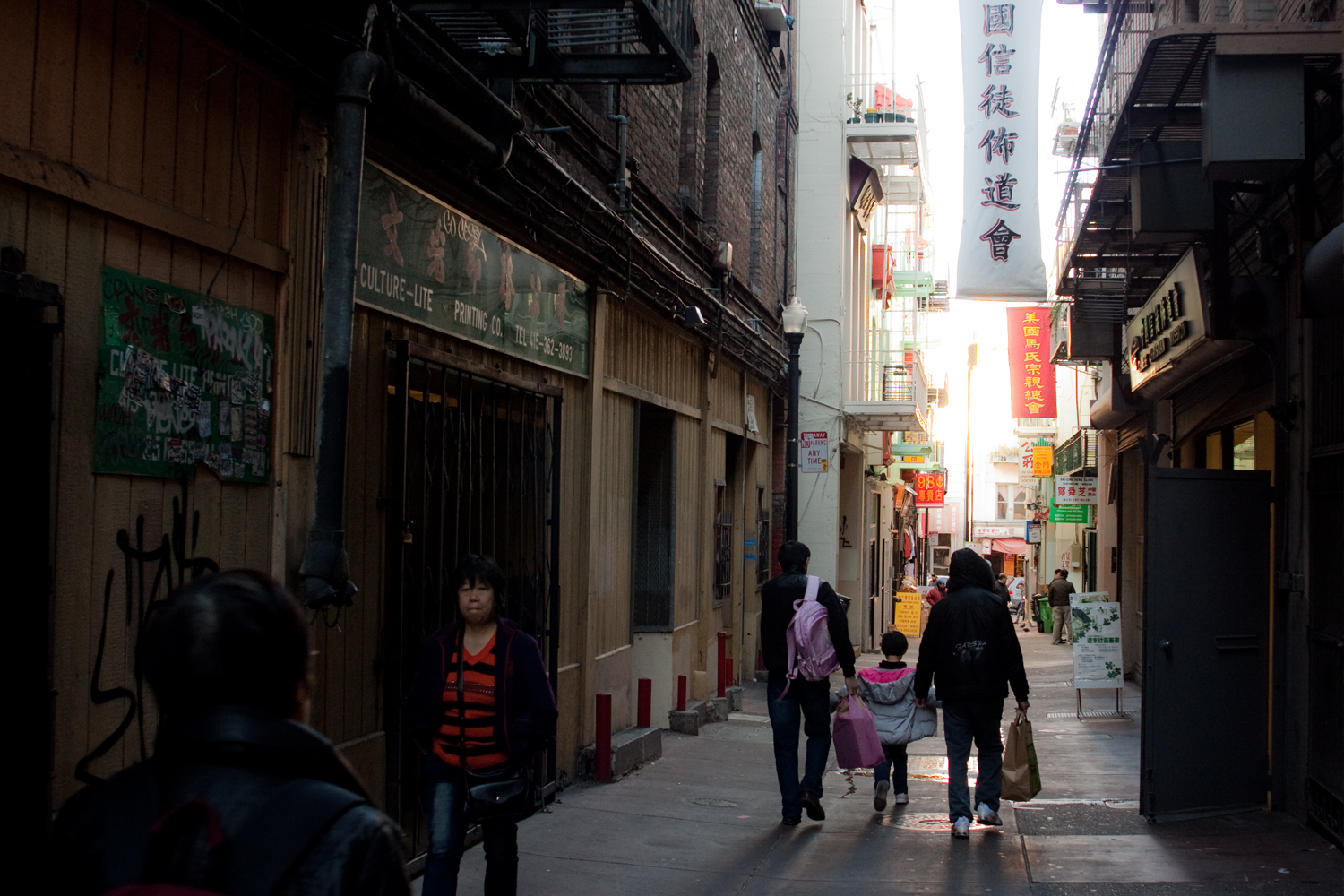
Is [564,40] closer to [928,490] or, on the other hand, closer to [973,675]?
[973,675]

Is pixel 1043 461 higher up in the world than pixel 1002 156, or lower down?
lower down

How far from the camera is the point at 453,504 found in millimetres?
7832

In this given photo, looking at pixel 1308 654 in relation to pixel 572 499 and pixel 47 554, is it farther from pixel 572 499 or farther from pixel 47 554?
pixel 47 554

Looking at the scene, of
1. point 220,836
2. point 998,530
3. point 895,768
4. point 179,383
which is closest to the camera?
point 220,836

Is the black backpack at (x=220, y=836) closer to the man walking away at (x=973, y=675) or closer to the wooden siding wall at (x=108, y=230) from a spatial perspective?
the wooden siding wall at (x=108, y=230)

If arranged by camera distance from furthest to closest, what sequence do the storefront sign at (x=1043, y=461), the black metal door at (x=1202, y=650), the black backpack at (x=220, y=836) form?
the storefront sign at (x=1043, y=461) < the black metal door at (x=1202, y=650) < the black backpack at (x=220, y=836)

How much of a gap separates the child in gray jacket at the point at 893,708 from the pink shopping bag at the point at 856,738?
15.9 inches

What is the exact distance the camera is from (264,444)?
5629mm

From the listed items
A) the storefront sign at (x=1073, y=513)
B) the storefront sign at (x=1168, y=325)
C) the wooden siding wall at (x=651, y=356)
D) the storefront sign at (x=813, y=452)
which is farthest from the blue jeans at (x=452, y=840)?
the storefront sign at (x=1073, y=513)

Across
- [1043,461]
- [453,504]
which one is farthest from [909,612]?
[453,504]

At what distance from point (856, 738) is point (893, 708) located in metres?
0.74

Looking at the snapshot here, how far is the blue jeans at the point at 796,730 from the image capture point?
28.2ft

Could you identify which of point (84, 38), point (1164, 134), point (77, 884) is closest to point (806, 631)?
point (1164, 134)

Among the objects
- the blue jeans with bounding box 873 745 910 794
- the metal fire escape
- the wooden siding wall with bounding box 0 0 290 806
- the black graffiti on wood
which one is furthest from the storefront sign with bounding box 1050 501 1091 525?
the black graffiti on wood
